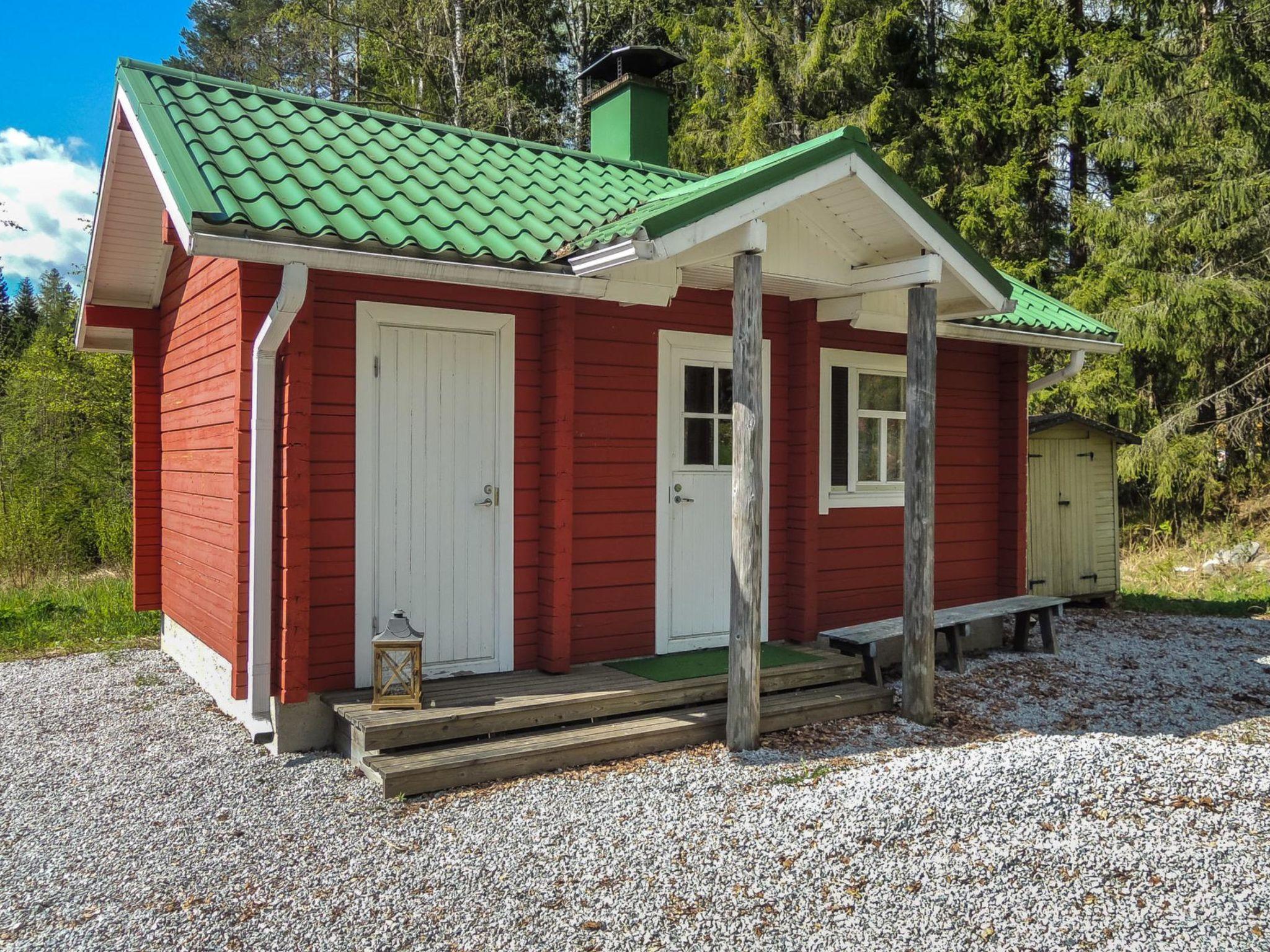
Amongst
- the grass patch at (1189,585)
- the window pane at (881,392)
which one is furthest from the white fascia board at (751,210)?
the grass patch at (1189,585)

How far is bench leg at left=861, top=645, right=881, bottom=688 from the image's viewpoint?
20.0 ft

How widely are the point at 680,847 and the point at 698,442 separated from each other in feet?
10.4

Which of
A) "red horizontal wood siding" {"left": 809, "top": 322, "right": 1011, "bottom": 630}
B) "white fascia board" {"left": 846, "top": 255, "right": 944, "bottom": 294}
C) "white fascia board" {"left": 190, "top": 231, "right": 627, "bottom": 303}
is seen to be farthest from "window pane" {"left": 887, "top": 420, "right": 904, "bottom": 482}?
"white fascia board" {"left": 190, "top": 231, "right": 627, "bottom": 303}

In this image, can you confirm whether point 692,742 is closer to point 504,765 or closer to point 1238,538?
point 504,765

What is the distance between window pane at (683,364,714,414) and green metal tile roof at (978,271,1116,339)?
7.69 ft

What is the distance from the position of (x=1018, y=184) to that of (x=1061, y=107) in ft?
4.20

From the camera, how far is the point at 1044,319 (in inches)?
307

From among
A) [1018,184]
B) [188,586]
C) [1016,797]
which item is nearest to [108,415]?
[188,586]

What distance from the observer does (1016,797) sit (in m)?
4.11

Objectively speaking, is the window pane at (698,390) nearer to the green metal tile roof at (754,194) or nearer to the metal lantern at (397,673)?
the green metal tile roof at (754,194)

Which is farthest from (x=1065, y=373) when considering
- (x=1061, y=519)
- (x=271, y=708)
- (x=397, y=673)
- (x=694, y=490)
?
(x=271, y=708)

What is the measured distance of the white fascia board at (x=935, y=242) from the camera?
5195mm

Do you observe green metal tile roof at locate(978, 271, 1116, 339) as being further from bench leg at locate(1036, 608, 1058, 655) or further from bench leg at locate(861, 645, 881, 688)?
bench leg at locate(861, 645, 881, 688)

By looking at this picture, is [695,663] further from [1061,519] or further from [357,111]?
[1061,519]
